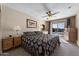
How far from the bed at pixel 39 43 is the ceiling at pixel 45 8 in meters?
0.51

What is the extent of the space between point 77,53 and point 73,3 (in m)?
1.06

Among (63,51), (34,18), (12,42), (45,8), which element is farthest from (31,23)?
(63,51)

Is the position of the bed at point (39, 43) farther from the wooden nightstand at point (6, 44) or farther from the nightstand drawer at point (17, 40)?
the wooden nightstand at point (6, 44)

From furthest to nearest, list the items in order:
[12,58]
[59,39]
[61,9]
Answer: [59,39] < [61,9] < [12,58]

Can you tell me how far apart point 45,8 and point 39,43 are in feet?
2.65

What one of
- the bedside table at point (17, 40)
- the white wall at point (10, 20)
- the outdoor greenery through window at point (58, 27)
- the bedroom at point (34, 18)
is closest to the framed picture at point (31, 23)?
the bedroom at point (34, 18)

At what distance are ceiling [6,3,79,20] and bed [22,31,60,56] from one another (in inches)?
20.1

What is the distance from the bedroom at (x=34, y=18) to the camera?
1.80 meters

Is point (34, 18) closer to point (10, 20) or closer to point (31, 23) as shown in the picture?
point (31, 23)

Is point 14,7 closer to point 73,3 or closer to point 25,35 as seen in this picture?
point 25,35

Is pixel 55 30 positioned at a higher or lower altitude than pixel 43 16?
lower

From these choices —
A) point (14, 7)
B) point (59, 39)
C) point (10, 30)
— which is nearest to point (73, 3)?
point (59, 39)

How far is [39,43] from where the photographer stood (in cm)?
193

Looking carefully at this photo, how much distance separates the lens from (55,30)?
6.67ft
